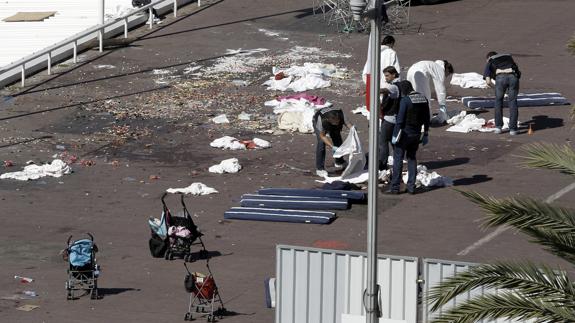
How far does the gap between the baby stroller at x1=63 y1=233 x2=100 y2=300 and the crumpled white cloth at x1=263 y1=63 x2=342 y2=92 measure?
11091 millimetres

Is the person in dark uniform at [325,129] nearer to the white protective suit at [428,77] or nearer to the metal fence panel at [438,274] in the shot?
the white protective suit at [428,77]

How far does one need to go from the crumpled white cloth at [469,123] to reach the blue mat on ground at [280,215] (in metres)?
5.43

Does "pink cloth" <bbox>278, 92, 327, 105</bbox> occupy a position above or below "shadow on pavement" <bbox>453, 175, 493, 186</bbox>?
above

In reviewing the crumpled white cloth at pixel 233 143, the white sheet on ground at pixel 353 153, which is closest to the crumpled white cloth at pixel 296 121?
the crumpled white cloth at pixel 233 143

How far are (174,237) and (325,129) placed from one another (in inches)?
182

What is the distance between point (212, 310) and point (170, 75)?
13643mm

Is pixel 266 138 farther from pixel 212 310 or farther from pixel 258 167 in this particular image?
pixel 212 310

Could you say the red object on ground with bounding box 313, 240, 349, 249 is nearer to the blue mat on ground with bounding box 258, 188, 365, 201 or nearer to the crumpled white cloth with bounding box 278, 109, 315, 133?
the blue mat on ground with bounding box 258, 188, 365, 201

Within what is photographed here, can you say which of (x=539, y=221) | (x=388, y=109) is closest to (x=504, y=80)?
(x=388, y=109)

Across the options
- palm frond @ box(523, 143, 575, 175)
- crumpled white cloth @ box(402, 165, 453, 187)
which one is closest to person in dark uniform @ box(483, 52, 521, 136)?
crumpled white cloth @ box(402, 165, 453, 187)

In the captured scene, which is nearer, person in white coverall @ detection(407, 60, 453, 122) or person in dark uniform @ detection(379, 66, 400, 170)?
person in dark uniform @ detection(379, 66, 400, 170)

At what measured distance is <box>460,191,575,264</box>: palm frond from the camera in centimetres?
1160

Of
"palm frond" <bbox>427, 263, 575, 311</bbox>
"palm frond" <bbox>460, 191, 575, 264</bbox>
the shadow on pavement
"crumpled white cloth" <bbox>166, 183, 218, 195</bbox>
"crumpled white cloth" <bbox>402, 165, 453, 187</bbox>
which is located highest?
"palm frond" <bbox>460, 191, 575, 264</bbox>

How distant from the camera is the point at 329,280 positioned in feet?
46.3
